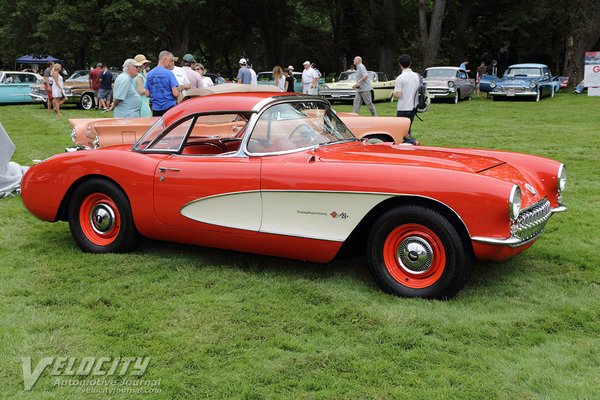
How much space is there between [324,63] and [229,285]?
164 ft

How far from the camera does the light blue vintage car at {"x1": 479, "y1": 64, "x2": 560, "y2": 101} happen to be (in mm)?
23359

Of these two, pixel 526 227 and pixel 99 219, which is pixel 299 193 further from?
pixel 99 219

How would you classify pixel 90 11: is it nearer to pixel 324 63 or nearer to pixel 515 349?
pixel 324 63

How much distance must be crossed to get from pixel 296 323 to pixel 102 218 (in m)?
2.37

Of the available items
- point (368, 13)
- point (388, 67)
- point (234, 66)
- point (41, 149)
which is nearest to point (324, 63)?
point (234, 66)

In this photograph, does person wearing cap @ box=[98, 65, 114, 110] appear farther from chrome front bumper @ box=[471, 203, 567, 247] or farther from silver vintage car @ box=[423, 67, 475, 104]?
chrome front bumper @ box=[471, 203, 567, 247]

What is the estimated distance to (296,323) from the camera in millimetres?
3990

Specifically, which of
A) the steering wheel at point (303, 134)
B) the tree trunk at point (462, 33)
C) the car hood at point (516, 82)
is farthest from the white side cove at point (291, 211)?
the tree trunk at point (462, 33)

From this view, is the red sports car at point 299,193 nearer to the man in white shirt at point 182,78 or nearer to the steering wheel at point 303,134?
the steering wheel at point 303,134

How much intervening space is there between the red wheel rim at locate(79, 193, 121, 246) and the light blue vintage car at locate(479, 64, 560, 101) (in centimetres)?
2070

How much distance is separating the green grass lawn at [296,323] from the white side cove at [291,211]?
0.42 metres

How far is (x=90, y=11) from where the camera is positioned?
112 feet

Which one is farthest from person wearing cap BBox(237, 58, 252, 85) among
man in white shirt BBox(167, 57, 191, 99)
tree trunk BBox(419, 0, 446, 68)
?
tree trunk BBox(419, 0, 446, 68)

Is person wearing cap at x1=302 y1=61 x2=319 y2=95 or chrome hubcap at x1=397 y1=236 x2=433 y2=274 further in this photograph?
person wearing cap at x1=302 y1=61 x2=319 y2=95
